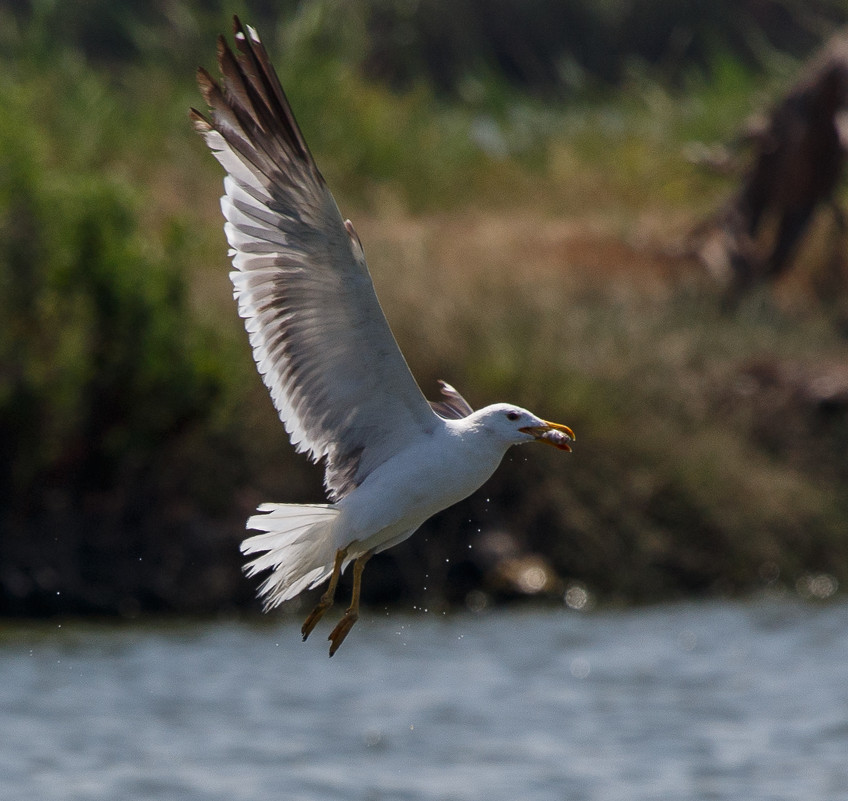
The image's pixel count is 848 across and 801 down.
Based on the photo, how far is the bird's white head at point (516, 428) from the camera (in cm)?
529

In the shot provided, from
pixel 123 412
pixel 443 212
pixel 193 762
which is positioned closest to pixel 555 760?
pixel 193 762

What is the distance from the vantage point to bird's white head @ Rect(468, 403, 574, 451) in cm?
529

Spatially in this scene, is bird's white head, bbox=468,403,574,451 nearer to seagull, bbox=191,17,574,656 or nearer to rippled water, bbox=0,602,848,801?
seagull, bbox=191,17,574,656

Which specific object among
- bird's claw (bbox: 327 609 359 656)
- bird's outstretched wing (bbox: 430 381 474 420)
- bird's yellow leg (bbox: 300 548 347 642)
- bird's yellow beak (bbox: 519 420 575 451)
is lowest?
bird's claw (bbox: 327 609 359 656)

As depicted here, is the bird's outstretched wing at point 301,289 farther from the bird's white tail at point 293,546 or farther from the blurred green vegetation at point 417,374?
the blurred green vegetation at point 417,374

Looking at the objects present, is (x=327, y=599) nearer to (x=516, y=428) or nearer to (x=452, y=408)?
(x=516, y=428)

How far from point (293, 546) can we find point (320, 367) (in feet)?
1.87

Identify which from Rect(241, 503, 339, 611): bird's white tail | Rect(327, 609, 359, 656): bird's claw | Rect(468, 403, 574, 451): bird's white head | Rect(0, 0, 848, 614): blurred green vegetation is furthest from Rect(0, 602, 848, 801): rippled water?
Rect(468, 403, 574, 451): bird's white head

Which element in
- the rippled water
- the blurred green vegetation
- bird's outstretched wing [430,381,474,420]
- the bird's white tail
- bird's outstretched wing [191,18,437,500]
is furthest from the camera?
the blurred green vegetation

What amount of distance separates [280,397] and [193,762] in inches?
173

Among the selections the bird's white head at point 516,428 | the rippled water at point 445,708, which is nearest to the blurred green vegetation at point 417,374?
the rippled water at point 445,708

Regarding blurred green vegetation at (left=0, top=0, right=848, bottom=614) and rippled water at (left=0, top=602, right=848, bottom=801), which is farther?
blurred green vegetation at (left=0, top=0, right=848, bottom=614)

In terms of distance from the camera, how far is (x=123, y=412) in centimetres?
1173

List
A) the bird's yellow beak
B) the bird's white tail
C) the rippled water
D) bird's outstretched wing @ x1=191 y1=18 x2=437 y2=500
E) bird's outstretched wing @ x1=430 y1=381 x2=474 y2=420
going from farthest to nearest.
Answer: the rippled water, bird's outstretched wing @ x1=430 y1=381 x2=474 y2=420, the bird's white tail, the bird's yellow beak, bird's outstretched wing @ x1=191 y1=18 x2=437 y2=500
